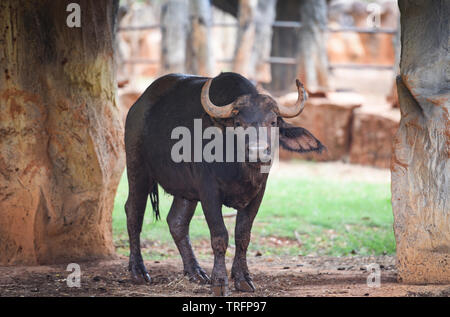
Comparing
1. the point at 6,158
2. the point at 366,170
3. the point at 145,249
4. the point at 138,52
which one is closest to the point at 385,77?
the point at 138,52

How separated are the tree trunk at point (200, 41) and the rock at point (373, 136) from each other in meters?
4.20

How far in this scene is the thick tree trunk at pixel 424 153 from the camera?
6.51 meters

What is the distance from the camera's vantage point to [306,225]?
35.9 ft

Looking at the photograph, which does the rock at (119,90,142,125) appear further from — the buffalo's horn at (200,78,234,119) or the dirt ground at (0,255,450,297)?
the buffalo's horn at (200,78,234,119)

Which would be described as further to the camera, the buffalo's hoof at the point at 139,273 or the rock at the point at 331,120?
the rock at the point at 331,120

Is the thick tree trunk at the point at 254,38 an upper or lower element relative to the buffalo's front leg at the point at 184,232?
upper

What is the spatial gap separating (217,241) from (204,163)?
30.9 inches

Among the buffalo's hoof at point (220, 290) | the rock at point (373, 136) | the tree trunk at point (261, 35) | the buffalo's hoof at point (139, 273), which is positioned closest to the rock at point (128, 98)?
the tree trunk at point (261, 35)

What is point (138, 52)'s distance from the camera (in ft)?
126

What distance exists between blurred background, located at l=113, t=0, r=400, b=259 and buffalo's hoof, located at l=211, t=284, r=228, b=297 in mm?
1804

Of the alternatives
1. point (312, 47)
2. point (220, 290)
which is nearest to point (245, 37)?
point (312, 47)

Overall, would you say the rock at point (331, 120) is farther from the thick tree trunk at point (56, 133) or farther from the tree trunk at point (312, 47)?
the thick tree trunk at point (56, 133)
